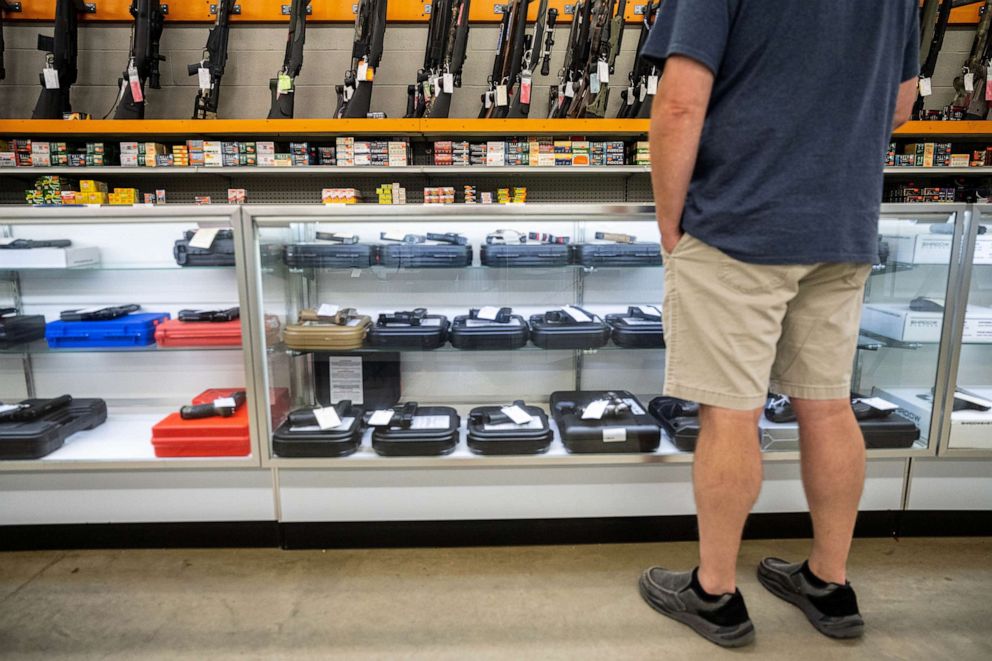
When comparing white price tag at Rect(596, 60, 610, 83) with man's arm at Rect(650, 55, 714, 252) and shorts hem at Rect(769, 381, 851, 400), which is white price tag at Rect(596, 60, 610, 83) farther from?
shorts hem at Rect(769, 381, 851, 400)

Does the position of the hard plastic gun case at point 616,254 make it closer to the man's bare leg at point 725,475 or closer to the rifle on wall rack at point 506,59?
the man's bare leg at point 725,475

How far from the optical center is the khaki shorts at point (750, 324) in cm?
106

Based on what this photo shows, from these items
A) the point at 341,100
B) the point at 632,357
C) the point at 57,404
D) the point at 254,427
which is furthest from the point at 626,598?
the point at 341,100

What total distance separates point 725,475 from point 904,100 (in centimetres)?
95

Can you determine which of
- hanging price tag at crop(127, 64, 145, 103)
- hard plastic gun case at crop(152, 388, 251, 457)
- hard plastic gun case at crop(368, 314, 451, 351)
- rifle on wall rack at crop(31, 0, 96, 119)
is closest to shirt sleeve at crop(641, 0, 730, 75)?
hard plastic gun case at crop(368, 314, 451, 351)

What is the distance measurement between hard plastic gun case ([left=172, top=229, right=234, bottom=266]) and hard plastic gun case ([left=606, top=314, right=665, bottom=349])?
1.22 meters

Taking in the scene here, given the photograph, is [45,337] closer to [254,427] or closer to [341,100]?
[254,427]

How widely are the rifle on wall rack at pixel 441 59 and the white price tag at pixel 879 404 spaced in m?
2.50

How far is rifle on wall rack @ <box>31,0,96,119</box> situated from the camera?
10.1ft

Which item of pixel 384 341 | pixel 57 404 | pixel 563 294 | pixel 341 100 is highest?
pixel 341 100

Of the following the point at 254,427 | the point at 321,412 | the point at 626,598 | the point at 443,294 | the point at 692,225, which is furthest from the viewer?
the point at 443,294

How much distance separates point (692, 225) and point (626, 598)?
38.1 inches

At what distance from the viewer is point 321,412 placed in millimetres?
1649

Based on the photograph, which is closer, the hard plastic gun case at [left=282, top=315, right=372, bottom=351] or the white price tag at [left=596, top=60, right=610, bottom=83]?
the hard plastic gun case at [left=282, top=315, right=372, bottom=351]
